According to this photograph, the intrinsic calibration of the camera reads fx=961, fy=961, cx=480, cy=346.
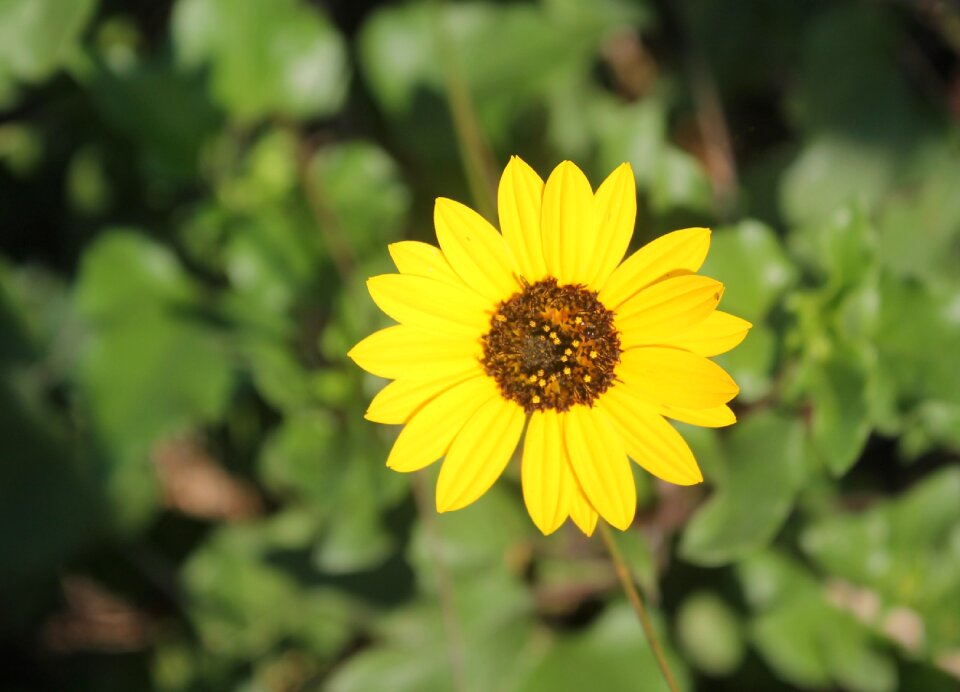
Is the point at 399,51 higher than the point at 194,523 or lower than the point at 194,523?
higher

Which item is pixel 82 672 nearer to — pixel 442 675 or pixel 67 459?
pixel 67 459

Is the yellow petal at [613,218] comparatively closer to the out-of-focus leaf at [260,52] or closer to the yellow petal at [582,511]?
the yellow petal at [582,511]

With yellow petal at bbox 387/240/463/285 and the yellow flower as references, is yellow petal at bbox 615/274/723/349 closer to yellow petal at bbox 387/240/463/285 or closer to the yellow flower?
the yellow flower

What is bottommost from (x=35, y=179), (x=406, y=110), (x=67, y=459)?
(x=67, y=459)

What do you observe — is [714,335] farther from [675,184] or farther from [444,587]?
[444,587]

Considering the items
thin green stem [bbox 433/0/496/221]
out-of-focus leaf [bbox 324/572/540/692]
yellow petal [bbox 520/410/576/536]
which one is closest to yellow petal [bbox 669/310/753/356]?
yellow petal [bbox 520/410/576/536]

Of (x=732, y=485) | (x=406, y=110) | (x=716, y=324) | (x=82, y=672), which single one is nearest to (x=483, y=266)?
(x=716, y=324)

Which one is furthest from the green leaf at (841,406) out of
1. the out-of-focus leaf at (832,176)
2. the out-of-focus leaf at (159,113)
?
the out-of-focus leaf at (159,113)

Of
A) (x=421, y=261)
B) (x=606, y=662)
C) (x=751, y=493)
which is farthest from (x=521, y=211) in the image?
(x=606, y=662)
